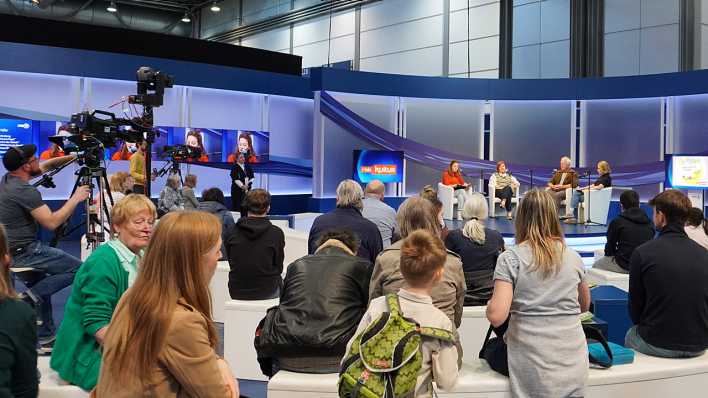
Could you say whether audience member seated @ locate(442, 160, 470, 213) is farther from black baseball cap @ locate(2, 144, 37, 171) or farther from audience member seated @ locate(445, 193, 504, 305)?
black baseball cap @ locate(2, 144, 37, 171)

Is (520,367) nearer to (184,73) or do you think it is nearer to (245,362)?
(245,362)

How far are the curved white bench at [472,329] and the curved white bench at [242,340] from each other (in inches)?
48.3

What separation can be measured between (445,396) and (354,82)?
34.1 feet

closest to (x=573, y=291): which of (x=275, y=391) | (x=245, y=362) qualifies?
(x=275, y=391)

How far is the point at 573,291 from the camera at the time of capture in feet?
8.48

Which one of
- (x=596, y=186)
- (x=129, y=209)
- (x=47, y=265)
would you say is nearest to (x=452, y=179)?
(x=596, y=186)

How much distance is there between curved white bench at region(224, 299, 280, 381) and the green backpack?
2252 mm

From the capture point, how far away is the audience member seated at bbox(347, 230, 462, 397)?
2178mm

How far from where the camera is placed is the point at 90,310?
234 centimetres

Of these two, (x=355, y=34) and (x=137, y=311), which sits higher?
(x=355, y=34)

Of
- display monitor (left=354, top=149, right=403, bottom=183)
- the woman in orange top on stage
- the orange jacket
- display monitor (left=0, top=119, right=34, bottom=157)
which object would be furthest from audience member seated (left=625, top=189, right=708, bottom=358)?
display monitor (left=354, top=149, right=403, bottom=183)

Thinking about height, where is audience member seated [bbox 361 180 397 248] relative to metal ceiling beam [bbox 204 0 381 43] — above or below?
below

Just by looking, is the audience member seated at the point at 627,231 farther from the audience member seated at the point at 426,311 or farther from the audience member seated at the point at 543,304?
the audience member seated at the point at 426,311

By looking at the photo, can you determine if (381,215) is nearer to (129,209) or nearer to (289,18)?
(129,209)
